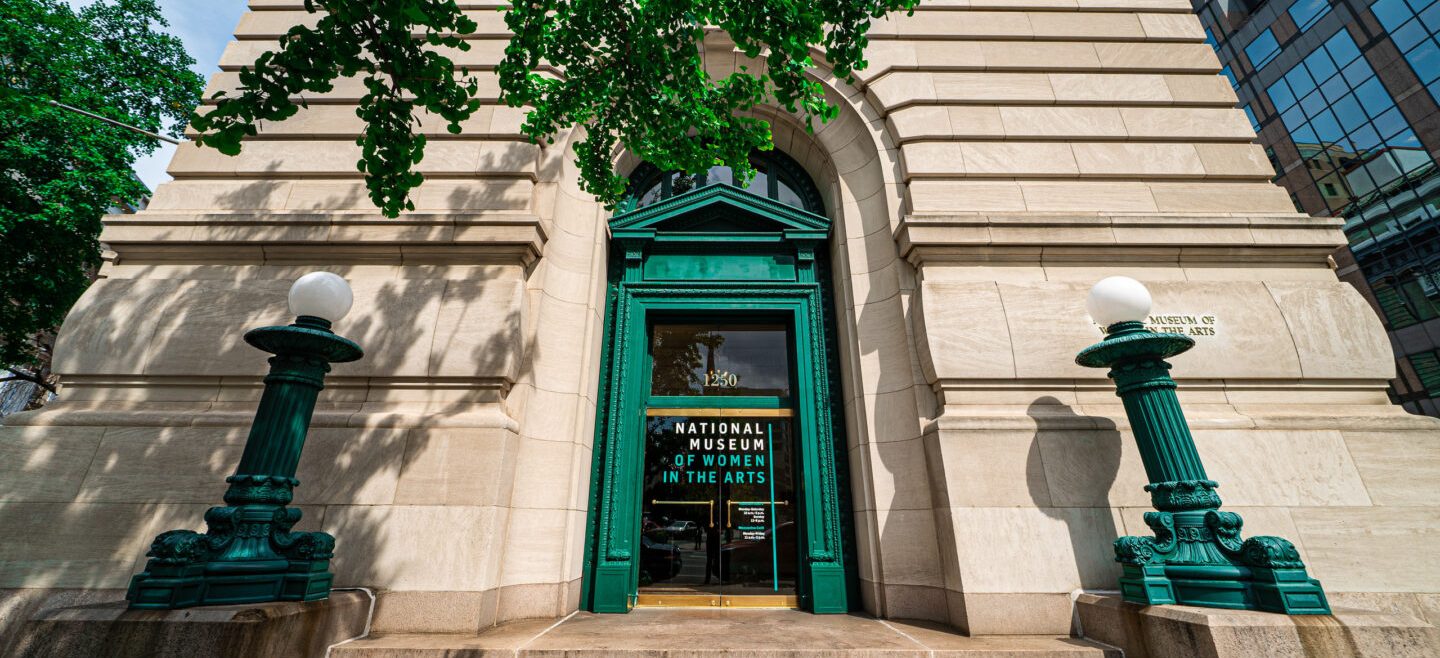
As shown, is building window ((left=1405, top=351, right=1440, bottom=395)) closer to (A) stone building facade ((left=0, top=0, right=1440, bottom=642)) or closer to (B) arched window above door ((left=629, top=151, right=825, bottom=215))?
(A) stone building facade ((left=0, top=0, right=1440, bottom=642))

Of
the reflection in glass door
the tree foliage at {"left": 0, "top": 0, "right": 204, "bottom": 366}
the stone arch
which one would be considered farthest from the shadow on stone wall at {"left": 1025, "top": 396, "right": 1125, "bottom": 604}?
the tree foliage at {"left": 0, "top": 0, "right": 204, "bottom": 366}

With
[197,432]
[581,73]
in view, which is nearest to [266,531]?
[197,432]

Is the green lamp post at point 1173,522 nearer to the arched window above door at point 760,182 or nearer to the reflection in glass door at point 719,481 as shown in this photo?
the reflection in glass door at point 719,481

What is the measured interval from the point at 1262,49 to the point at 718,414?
48.0 m

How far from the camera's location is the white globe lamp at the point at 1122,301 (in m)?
4.99

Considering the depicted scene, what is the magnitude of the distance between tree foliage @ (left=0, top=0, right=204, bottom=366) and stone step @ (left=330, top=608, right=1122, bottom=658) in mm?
15884

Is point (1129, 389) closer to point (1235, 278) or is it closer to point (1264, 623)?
point (1264, 623)

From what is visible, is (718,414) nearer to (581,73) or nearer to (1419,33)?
(581,73)

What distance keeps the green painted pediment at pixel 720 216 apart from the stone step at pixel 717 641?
5.30 meters

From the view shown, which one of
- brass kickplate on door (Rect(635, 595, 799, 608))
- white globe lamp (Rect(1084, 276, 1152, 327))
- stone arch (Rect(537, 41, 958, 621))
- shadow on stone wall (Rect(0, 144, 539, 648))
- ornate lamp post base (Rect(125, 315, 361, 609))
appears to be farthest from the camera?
brass kickplate on door (Rect(635, 595, 799, 608))

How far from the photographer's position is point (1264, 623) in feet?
11.8

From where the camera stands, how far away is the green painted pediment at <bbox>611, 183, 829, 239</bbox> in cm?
812

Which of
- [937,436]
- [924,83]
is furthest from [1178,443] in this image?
[924,83]

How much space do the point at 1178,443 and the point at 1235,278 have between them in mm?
3531
